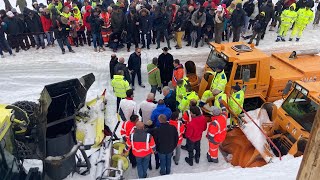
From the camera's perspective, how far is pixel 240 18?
12.3 m

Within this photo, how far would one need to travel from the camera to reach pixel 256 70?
26.2ft

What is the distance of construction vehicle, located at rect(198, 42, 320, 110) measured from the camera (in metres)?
7.95

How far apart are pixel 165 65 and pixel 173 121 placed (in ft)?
11.3

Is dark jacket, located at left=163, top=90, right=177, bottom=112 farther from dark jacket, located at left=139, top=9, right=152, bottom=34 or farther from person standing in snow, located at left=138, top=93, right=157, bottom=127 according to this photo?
dark jacket, located at left=139, top=9, right=152, bottom=34

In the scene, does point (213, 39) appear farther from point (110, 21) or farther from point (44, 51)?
point (44, 51)

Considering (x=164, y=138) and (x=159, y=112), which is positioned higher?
(x=159, y=112)

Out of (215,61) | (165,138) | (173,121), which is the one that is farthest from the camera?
(215,61)

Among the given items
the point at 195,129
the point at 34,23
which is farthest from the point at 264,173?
the point at 34,23

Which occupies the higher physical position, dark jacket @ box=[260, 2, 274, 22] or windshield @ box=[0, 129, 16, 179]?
dark jacket @ box=[260, 2, 274, 22]

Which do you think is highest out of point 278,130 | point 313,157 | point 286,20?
point 286,20

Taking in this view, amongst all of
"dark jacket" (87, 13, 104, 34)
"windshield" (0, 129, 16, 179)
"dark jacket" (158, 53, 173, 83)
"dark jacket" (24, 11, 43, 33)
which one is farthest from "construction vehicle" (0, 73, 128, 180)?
"dark jacket" (24, 11, 43, 33)

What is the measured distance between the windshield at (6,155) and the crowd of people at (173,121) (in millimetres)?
2033

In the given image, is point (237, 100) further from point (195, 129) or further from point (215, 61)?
point (215, 61)

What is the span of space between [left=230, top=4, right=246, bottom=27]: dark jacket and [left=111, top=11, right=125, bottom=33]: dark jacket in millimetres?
4118
